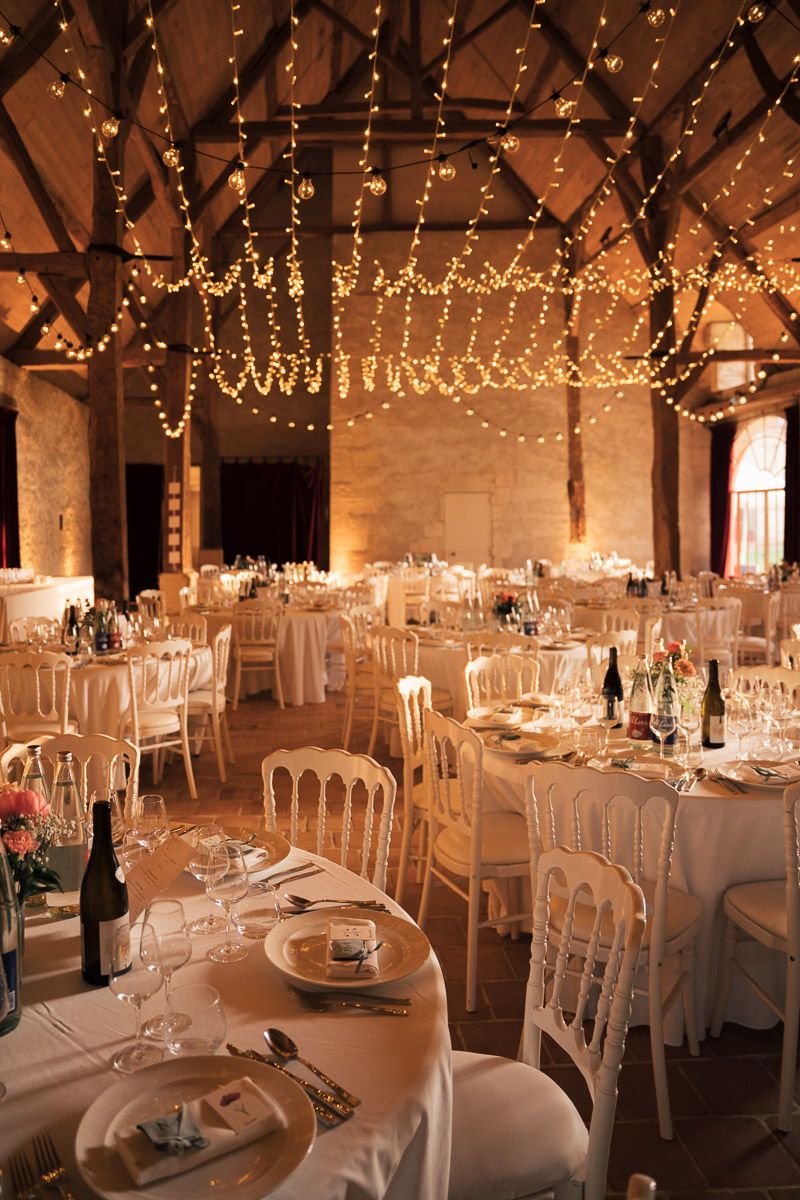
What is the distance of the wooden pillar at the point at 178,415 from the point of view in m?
11.3

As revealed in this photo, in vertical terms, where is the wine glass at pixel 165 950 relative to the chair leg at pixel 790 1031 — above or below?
above

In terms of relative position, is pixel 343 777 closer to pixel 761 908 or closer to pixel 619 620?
pixel 761 908

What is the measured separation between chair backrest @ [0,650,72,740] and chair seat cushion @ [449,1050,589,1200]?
3300 mm

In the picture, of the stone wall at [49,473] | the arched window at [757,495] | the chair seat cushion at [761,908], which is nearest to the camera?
the chair seat cushion at [761,908]

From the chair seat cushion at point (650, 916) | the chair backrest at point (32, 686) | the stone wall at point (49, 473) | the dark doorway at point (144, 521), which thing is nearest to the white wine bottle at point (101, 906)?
the chair seat cushion at point (650, 916)

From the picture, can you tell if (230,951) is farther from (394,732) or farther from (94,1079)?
(394,732)

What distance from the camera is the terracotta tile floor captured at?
222cm

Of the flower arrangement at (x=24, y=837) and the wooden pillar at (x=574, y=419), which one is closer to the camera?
the flower arrangement at (x=24, y=837)

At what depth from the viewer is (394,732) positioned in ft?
20.2

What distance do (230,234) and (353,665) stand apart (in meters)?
11.3

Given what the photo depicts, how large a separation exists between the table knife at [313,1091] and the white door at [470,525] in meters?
14.8

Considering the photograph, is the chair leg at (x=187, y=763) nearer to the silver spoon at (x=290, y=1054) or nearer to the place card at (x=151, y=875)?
the place card at (x=151, y=875)

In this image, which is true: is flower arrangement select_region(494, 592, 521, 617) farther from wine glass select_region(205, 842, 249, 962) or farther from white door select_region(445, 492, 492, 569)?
white door select_region(445, 492, 492, 569)

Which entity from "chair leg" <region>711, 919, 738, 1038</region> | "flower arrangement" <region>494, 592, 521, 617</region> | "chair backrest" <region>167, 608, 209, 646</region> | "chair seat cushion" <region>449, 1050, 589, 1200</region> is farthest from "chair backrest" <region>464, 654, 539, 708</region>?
"chair seat cushion" <region>449, 1050, 589, 1200</region>
